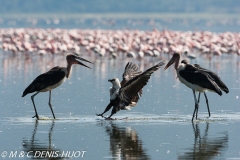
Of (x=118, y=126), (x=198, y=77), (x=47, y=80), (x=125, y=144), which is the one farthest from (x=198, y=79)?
(x=125, y=144)

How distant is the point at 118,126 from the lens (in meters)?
13.2

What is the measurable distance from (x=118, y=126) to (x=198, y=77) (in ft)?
6.22

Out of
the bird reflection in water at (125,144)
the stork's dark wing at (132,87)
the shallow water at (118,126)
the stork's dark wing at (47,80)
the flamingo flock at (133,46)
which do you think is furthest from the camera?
the flamingo flock at (133,46)

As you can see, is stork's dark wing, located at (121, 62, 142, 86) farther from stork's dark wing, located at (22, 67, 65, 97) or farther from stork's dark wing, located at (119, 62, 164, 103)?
stork's dark wing, located at (22, 67, 65, 97)

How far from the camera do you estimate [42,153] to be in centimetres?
1066

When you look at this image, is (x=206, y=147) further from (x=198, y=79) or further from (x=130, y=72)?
(x=130, y=72)

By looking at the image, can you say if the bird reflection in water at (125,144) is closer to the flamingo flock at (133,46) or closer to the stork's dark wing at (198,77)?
the stork's dark wing at (198,77)

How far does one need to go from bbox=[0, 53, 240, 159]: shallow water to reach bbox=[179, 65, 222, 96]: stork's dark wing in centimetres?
57

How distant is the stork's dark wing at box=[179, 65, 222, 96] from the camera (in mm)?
14078

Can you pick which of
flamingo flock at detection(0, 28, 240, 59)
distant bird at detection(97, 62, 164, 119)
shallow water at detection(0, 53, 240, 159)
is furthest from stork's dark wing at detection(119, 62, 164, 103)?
flamingo flock at detection(0, 28, 240, 59)

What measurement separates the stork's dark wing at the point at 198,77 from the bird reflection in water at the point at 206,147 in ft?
5.62

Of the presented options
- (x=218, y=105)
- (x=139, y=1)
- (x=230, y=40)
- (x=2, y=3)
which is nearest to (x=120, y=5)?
(x=139, y=1)

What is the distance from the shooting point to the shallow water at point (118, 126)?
10.9 metres

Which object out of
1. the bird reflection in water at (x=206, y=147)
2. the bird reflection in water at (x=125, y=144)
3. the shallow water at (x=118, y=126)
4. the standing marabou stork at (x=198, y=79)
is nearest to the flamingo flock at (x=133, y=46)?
the shallow water at (x=118, y=126)
